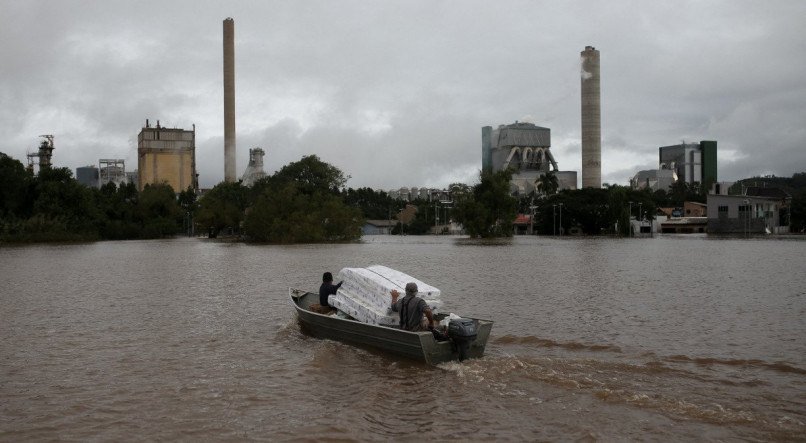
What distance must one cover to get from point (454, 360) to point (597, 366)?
321 cm

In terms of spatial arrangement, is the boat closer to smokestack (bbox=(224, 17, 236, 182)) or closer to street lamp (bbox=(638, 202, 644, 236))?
street lamp (bbox=(638, 202, 644, 236))

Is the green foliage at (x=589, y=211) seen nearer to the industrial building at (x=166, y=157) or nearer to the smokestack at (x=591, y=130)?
the smokestack at (x=591, y=130)

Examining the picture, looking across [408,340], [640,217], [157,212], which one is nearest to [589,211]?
[640,217]

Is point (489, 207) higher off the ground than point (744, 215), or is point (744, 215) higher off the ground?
point (489, 207)

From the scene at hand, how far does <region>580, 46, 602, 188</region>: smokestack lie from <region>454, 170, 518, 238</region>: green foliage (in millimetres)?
85669

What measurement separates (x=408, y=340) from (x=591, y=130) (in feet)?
587

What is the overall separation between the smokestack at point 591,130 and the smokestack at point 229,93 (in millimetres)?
88385

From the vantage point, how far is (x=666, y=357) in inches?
669

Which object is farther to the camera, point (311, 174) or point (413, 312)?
point (311, 174)

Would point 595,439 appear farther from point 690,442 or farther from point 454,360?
point 454,360

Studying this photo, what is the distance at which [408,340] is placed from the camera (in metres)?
15.4

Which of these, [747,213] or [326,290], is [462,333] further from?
[747,213]

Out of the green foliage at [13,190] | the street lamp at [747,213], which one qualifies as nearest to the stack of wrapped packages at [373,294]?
the green foliage at [13,190]

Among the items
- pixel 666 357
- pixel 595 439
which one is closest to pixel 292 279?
pixel 666 357
